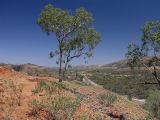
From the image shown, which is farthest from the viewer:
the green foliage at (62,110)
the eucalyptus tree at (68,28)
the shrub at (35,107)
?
the eucalyptus tree at (68,28)

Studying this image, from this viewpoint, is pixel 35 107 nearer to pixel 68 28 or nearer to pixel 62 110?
pixel 62 110

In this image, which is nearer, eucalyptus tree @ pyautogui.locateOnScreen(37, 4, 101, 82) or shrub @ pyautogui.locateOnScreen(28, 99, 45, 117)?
shrub @ pyautogui.locateOnScreen(28, 99, 45, 117)

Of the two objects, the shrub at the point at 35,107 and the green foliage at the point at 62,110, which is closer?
the green foliage at the point at 62,110

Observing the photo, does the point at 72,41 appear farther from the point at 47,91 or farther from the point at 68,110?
the point at 68,110

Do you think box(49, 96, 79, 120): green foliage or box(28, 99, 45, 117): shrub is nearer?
box(49, 96, 79, 120): green foliage

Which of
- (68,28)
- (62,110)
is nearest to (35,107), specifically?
(62,110)

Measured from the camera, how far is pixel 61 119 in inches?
582

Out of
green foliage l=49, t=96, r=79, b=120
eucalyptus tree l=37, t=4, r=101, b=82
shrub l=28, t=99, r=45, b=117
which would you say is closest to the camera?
green foliage l=49, t=96, r=79, b=120

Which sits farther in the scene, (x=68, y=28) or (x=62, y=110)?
(x=68, y=28)

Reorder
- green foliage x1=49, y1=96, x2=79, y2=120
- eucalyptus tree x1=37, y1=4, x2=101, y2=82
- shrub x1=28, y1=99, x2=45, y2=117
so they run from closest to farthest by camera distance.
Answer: green foliage x1=49, y1=96, x2=79, y2=120 < shrub x1=28, y1=99, x2=45, y2=117 < eucalyptus tree x1=37, y1=4, x2=101, y2=82

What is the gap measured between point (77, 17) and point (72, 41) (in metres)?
2.96

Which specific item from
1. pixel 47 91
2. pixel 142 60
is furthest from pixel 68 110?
pixel 142 60

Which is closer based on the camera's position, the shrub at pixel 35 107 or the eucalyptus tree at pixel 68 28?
the shrub at pixel 35 107

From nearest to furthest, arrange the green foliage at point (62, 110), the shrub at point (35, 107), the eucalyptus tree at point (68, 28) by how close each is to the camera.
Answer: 1. the green foliage at point (62, 110)
2. the shrub at point (35, 107)
3. the eucalyptus tree at point (68, 28)
